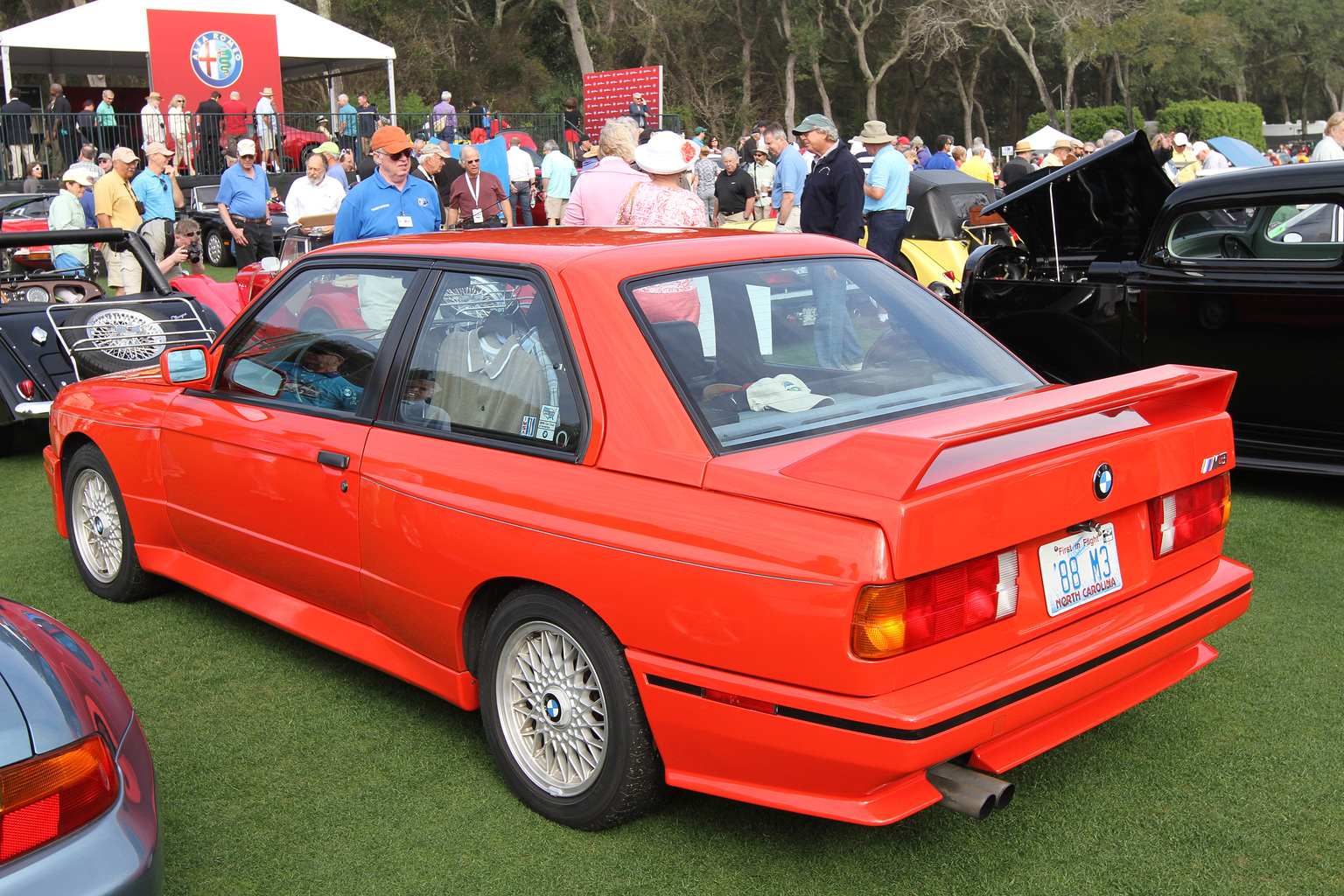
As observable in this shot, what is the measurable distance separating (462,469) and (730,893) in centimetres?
131

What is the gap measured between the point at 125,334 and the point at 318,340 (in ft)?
15.0

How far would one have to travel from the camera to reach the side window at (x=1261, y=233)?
600cm

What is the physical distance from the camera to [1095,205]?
7.00 meters

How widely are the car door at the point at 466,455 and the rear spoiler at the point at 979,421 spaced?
2.33ft

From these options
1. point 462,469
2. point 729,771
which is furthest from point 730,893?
point 462,469

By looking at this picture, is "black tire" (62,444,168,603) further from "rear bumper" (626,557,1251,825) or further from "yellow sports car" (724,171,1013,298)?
"yellow sports car" (724,171,1013,298)

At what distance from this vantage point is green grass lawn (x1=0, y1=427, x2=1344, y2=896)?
2.89 meters

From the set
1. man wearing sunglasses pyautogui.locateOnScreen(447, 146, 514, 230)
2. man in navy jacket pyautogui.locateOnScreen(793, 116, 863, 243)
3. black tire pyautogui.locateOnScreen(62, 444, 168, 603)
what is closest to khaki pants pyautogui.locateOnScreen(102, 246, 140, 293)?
man wearing sunglasses pyautogui.locateOnScreen(447, 146, 514, 230)

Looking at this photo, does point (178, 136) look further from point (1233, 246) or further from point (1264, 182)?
point (1264, 182)

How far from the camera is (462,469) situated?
3.18 metres

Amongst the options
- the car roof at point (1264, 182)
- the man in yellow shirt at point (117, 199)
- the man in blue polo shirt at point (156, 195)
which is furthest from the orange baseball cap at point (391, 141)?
the man in blue polo shirt at point (156, 195)

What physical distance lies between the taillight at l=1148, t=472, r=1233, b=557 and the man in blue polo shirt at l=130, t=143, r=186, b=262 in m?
11.7

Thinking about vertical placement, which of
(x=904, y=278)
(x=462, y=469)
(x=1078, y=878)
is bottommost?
(x=1078, y=878)

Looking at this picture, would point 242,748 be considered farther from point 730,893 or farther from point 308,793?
point 730,893
